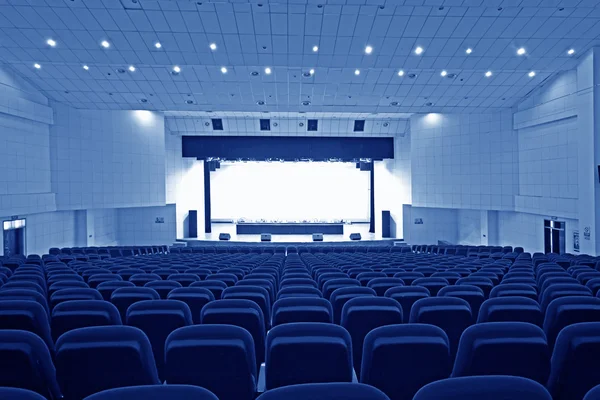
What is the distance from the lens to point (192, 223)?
29.4 meters

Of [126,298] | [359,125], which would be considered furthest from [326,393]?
[359,125]

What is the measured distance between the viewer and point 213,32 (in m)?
15.3

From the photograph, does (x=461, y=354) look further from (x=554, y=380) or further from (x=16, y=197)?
(x=16, y=197)

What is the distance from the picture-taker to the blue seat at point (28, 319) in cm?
389

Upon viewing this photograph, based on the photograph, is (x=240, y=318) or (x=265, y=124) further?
(x=265, y=124)

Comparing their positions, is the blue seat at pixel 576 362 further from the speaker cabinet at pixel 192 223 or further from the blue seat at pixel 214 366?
the speaker cabinet at pixel 192 223

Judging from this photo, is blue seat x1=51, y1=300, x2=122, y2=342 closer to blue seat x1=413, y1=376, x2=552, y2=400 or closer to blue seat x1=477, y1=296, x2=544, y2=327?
blue seat x1=413, y1=376, x2=552, y2=400

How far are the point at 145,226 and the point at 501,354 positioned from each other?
2736 cm

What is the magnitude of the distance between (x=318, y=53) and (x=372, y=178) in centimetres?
1711

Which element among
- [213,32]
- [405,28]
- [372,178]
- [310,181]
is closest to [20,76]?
[213,32]

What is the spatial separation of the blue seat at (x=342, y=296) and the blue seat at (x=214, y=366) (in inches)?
84.4

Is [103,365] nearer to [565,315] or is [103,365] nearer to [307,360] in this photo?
[307,360]

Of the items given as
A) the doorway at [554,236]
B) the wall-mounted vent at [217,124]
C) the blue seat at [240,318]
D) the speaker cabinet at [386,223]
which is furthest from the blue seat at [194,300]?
the speaker cabinet at [386,223]

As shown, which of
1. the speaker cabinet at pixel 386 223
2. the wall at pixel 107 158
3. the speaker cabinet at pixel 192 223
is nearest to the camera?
the wall at pixel 107 158
